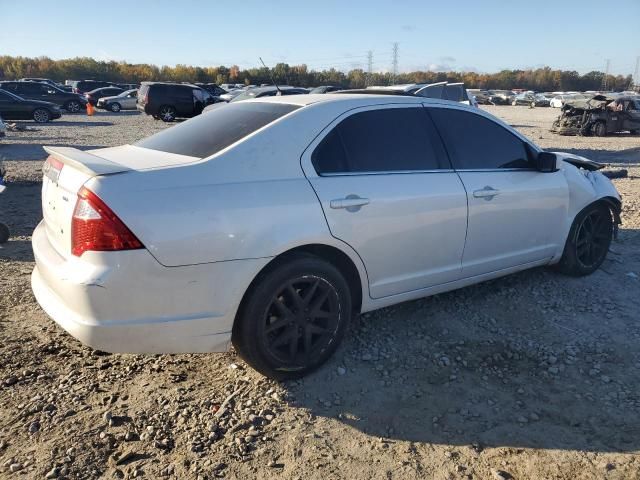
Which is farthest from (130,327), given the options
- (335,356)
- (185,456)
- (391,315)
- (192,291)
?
(391,315)

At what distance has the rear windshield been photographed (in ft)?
10.4

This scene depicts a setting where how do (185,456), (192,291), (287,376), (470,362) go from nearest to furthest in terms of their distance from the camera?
(185,456)
(192,291)
(287,376)
(470,362)

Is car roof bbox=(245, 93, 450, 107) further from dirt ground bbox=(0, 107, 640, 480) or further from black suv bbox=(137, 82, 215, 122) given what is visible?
black suv bbox=(137, 82, 215, 122)

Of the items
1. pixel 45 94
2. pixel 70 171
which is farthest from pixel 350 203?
pixel 45 94

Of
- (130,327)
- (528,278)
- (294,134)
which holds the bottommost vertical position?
(528,278)

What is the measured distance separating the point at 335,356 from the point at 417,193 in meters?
1.22

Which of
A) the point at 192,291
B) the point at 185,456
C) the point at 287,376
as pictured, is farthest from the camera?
the point at 287,376

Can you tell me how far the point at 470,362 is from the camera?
3488mm

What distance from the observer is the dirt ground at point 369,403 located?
2545mm

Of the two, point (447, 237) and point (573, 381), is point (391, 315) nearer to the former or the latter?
point (447, 237)

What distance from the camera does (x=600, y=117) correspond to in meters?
20.4

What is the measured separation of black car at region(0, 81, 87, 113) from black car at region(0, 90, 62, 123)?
3.51 m

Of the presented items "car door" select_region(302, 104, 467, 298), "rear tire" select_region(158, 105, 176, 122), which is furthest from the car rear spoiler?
"rear tire" select_region(158, 105, 176, 122)

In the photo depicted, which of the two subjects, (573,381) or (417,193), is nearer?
(573,381)
